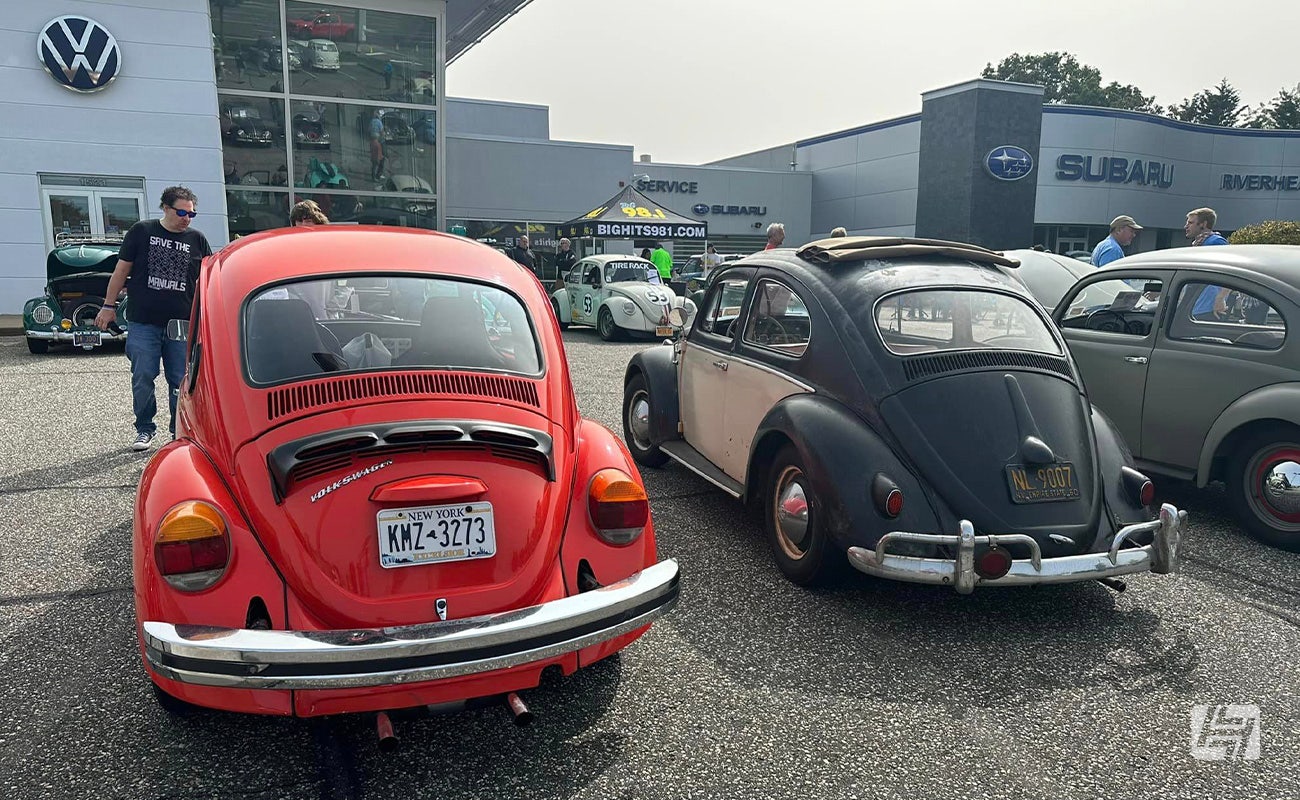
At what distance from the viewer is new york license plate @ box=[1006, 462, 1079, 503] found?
3.61 meters

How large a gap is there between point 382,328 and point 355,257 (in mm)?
330

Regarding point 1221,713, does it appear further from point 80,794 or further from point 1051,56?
point 1051,56

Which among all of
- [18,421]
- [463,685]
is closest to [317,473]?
[463,685]

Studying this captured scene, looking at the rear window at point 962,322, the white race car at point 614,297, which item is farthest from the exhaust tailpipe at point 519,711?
the white race car at point 614,297

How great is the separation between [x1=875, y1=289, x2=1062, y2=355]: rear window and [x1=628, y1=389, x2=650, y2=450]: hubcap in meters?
2.22

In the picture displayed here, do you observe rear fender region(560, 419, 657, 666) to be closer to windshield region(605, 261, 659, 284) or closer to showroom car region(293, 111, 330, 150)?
windshield region(605, 261, 659, 284)

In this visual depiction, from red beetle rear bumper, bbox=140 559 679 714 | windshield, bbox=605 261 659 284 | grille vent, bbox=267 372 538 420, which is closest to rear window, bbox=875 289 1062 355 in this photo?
grille vent, bbox=267 372 538 420

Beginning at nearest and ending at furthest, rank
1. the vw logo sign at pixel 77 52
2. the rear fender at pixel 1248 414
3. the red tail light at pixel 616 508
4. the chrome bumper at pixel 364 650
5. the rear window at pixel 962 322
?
the chrome bumper at pixel 364 650 < the red tail light at pixel 616 508 < the rear window at pixel 962 322 < the rear fender at pixel 1248 414 < the vw logo sign at pixel 77 52

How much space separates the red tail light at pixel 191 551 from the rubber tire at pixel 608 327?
1246 centimetres

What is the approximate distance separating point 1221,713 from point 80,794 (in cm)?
381

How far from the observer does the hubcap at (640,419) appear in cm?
616

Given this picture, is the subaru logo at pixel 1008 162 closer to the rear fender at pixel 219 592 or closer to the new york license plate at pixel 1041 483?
the new york license plate at pixel 1041 483

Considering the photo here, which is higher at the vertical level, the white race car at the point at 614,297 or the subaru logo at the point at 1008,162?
the subaru logo at the point at 1008,162

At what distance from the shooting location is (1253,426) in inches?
192
